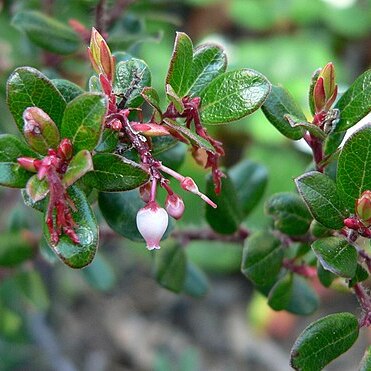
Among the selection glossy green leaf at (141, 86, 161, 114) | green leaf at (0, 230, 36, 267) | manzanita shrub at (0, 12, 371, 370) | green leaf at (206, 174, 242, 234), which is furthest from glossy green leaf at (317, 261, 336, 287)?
green leaf at (0, 230, 36, 267)

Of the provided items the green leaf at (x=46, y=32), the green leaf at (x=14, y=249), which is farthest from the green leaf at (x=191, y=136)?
the green leaf at (x=14, y=249)

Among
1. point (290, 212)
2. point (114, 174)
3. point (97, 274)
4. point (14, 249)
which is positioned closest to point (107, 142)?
point (114, 174)

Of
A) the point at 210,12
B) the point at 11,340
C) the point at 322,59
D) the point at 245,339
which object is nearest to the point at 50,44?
the point at 11,340

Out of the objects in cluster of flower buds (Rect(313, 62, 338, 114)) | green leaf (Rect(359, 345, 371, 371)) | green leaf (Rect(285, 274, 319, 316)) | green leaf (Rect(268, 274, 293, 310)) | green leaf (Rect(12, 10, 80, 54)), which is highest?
cluster of flower buds (Rect(313, 62, 338, 114))

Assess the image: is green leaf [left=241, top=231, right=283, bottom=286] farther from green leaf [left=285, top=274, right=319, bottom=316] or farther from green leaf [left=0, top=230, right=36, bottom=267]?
green leaf [left=0, top=230, right=36, bottom=267]

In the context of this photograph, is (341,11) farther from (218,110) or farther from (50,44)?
Answer: (218,110)

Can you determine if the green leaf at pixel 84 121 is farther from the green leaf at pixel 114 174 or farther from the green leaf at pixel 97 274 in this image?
the green leaf at pixel 97 274

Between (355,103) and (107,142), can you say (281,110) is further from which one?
(107,142)
